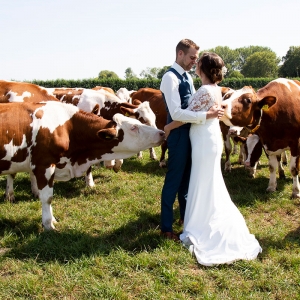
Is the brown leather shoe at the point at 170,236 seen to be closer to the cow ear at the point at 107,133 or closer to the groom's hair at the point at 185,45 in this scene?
the cow ear at the point at 107,133

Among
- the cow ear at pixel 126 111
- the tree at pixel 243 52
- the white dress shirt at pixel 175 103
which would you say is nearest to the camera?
the white dress shirt at pixel 175 103

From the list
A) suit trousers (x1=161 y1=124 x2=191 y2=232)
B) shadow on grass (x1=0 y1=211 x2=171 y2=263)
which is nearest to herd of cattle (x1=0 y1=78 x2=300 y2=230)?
shadow on grass (x1=0 y1=211 x2=171 y2=263)

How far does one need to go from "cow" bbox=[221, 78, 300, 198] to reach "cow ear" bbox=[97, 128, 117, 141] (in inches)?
79.5

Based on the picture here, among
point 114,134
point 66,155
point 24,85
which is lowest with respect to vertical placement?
point 66,155

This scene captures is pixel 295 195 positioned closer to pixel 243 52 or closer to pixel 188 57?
pixel 188 57

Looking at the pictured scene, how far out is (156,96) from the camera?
10.8 m

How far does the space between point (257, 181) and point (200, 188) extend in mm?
3611

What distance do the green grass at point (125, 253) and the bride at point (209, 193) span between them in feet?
0.76

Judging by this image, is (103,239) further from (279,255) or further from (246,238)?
(279,255)

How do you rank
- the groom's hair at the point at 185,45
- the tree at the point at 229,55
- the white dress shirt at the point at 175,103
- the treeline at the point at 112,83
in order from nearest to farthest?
the white dress shirt at the point at 175,103 → the groom's hair at the point at 185,45 → the treeline at the point at 112,83 → the tree at the point at 229,55

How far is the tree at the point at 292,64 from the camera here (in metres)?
86.6

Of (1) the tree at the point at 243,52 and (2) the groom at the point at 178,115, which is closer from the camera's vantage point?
(2) the groom at the point at 178,115

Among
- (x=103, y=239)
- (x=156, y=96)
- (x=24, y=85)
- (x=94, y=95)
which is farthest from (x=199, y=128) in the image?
(x=156, y=96)

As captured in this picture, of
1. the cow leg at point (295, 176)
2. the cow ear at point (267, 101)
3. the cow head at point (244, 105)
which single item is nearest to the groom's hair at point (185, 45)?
the cow head at point (244, 105)
